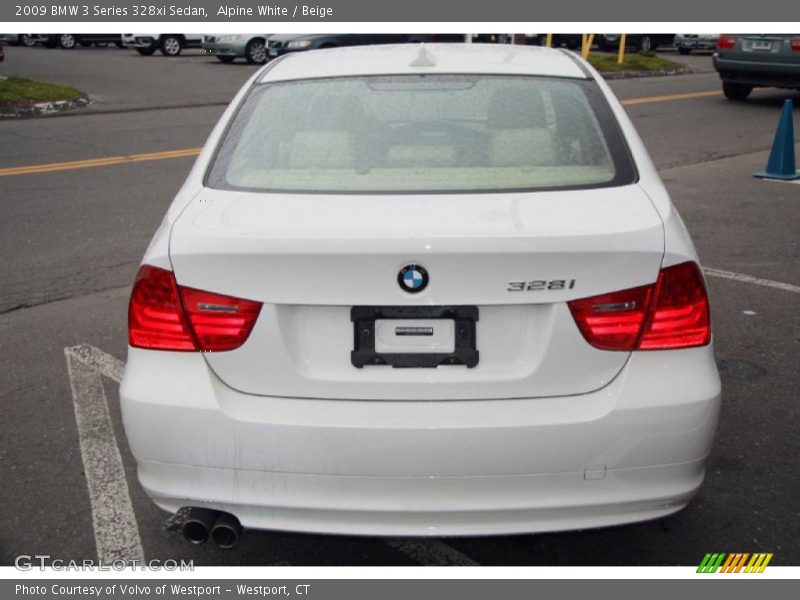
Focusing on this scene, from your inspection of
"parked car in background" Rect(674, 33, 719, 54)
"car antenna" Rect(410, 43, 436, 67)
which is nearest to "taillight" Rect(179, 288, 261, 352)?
"car antenna" Rect(410, 43, 436, 67)

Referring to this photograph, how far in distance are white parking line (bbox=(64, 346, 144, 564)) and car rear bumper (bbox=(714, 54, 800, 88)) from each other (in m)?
14.7

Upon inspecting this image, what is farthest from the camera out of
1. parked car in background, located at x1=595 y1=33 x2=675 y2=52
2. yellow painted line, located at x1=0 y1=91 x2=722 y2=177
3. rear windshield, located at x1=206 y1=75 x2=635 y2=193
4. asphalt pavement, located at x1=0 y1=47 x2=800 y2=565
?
parked car in background, located at x1=595 y1=33 x2=675 y2=52

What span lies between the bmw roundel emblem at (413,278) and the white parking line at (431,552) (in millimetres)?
1171

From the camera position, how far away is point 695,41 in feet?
118

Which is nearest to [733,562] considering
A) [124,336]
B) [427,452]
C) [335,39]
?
[427,452]

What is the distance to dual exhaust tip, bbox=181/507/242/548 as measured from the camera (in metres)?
2.82

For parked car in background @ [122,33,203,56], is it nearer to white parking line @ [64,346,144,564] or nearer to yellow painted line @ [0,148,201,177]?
yellow painted line @ [0,148,201,177]

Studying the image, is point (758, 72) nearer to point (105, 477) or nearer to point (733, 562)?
point (733, 562)

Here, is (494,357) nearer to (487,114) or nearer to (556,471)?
(556,471)

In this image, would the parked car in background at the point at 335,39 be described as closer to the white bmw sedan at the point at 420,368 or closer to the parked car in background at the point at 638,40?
the parked car in background at the point at 638,40

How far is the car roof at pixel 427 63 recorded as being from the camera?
12.5ft

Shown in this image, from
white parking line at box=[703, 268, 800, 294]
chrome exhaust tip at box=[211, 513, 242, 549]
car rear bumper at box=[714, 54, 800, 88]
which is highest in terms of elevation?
chrome exhaust tip at box=[211, 513, 242, 549]

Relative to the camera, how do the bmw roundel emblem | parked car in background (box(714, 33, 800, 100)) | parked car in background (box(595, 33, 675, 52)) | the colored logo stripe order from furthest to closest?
1. parked car in background (box(595, 33, 675, 52))
2. parked car in background (box(714, 33, 800, 100))
3. the colored logo stripe
4. the bmw roundel emblem

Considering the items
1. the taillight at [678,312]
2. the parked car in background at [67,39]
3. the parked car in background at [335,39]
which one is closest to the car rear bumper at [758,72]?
the parked car in background at [335,39]
